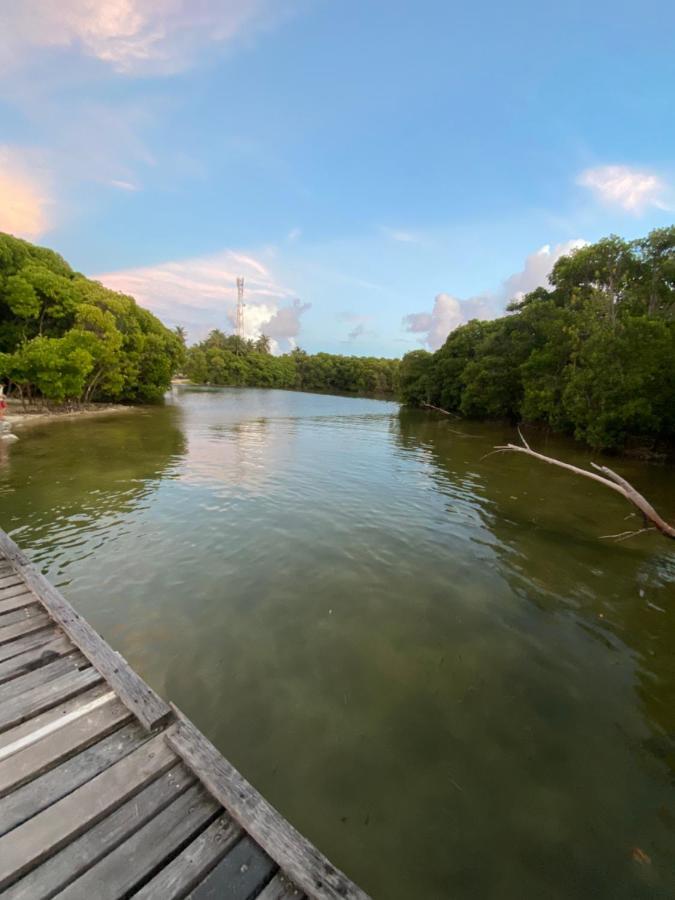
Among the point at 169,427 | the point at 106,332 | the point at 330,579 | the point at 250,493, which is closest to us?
the point at 330,579

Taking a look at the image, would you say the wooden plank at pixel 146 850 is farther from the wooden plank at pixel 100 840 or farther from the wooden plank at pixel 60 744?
the wooden plank at pixel 60 744

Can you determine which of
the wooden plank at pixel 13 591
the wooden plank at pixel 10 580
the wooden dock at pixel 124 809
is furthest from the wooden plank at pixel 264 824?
the wooden plank at pixel 10 580

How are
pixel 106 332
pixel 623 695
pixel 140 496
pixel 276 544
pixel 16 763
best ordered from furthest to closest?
pixel 106 332 → pixel 140 496 → pixel 276 544 → pixel 623 695 → pixel 16 763

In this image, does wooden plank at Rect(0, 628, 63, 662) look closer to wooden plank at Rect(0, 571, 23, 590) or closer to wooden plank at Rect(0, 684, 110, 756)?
wooden plank at Rect(0, 684, 110, 756)

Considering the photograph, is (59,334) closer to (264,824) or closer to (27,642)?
(27,642)

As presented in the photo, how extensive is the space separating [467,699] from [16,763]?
4.64 metres

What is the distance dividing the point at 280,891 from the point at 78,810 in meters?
1.41

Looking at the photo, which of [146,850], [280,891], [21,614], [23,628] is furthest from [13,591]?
[280,891]

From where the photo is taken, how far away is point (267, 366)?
117 meters

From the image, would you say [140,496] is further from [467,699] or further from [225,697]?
[467,699]

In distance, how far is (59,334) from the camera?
34562mm

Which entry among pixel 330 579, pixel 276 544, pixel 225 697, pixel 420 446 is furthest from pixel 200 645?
pixel 420 446

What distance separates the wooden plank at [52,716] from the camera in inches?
117

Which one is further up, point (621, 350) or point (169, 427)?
point (621, 350)
